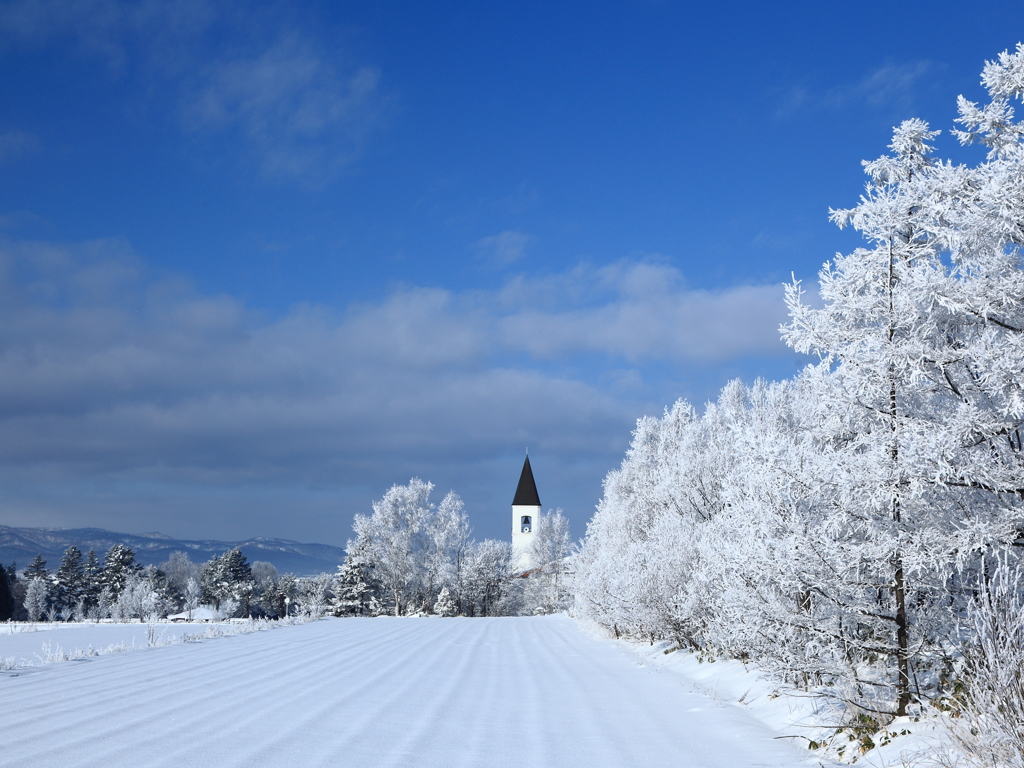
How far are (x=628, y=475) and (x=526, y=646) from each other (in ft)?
28.6

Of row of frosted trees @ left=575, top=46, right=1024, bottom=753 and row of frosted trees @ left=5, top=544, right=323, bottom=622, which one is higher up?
row of frosted trees @ left=575, top=46, right=1024, bottom=753

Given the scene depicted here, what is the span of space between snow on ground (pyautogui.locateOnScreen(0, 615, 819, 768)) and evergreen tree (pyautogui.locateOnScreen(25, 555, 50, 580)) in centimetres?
5396

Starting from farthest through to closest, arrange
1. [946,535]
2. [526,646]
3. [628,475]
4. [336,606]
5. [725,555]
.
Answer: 1. [336,606]
2. [628,475]
3. [526,646]
4. [725,555]
5. [946,535]

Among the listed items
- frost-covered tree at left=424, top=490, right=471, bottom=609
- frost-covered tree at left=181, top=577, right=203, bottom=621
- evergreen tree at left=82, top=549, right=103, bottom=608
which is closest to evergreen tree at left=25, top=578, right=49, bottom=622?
evergreen tree at left=82, top=549, right=103, bottom=608

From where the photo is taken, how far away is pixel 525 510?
242ft

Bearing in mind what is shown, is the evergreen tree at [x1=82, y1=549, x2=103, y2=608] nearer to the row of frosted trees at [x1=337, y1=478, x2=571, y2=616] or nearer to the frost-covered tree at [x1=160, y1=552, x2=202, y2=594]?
the row of frosted trees at [x1=337, y1=478, x2=571, y2=616]

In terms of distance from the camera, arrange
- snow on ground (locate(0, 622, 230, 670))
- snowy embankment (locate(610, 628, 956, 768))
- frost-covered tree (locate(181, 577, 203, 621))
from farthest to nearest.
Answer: frost-covered tree (locate(181, 577, 203, 621)) → snow on ground (locate(0, 622, 230, 670)) → snowy embankment (locate(610, 628, 956, 768))

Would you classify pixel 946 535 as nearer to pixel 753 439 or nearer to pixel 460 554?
pixel 753 439

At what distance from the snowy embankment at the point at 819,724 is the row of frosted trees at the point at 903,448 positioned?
271 mm

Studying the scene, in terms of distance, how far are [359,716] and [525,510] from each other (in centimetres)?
6706

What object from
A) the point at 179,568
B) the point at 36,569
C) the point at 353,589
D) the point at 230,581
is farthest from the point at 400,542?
the point at 179,568

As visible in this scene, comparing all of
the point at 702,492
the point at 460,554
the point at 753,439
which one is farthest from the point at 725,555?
the point at 460,554

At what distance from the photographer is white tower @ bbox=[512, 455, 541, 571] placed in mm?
72125

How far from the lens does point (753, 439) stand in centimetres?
725
